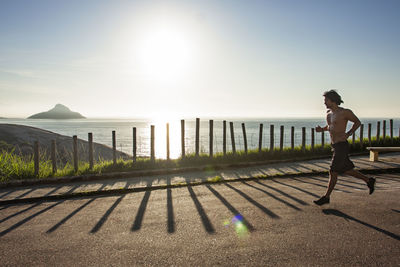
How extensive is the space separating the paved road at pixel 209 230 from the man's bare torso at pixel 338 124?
117cm

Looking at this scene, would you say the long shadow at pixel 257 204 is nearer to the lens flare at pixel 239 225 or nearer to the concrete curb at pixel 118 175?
the lens flare at pixel 239 225

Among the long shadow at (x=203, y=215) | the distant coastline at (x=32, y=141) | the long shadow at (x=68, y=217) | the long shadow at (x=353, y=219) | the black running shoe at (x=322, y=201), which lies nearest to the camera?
the long shadow at (x=353, y=219)

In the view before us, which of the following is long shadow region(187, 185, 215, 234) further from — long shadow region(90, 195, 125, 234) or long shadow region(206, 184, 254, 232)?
long shadow region(90, 195, 125, 234)

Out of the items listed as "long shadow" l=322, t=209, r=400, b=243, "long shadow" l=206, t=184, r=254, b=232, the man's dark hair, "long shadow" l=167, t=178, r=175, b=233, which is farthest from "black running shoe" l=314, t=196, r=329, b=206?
"long shadow" l=167, t=178, r=175, b=233

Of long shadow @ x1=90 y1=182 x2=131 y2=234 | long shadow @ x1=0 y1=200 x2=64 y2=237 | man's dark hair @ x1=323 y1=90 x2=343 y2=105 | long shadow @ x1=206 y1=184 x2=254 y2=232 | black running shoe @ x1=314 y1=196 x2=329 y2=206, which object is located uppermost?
man's dark hair @ x1=323 y1=90 x2=343 y2=105

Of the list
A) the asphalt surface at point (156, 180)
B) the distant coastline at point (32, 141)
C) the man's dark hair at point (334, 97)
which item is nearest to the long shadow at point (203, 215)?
the asphalt surface at point (156, 180)

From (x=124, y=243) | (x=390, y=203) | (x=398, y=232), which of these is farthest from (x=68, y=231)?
(x=390, y=203)

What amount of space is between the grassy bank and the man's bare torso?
4.41m

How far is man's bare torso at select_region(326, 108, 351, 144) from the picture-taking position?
4922 millimetres

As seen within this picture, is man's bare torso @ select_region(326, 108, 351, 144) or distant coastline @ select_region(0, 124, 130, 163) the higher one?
man's bare torso @ select_region(326, 108, 351, 144)

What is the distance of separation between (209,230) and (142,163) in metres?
5.61

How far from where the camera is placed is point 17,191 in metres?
6.30

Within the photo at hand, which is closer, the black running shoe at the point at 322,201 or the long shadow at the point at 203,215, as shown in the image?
the long shadow at the point at 203,215

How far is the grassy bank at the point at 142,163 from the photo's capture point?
7730 mm
